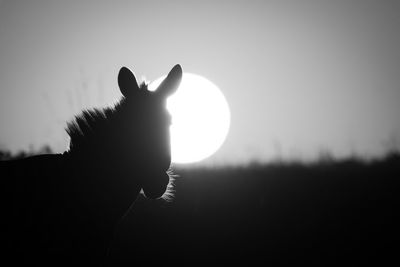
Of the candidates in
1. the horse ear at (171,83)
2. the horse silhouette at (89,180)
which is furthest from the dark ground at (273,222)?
the horse ear at (171,83)

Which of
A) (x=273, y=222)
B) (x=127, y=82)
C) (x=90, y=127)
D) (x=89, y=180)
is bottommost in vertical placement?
(x=273, y=222)

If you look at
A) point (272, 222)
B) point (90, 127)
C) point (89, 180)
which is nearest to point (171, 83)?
point (90, 127)

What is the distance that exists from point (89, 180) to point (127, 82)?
3.15 ft

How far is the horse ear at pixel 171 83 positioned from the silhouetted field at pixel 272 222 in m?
3.57

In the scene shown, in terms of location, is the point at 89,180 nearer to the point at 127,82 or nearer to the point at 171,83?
the point at 127,82

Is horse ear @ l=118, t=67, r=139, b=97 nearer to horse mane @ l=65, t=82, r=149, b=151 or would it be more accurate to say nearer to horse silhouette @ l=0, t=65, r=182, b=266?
horse silhouette @ l=0, t=65, r=182, b=266

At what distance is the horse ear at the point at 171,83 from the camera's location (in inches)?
131

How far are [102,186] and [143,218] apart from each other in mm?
5175

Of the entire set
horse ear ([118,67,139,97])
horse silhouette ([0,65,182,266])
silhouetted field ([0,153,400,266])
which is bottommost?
silhouetted field ([0,153,400,266])

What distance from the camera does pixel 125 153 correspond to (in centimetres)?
304

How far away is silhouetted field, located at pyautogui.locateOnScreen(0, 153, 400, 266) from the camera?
593cm

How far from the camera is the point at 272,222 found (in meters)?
7.41

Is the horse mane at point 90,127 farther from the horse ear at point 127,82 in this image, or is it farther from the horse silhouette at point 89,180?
the horse ear at point 127,82

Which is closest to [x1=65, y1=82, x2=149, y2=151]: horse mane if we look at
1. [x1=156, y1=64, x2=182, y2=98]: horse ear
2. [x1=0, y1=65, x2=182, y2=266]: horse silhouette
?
[x1=0, y1=65, x2=182, y2=266]: horse silhouette
